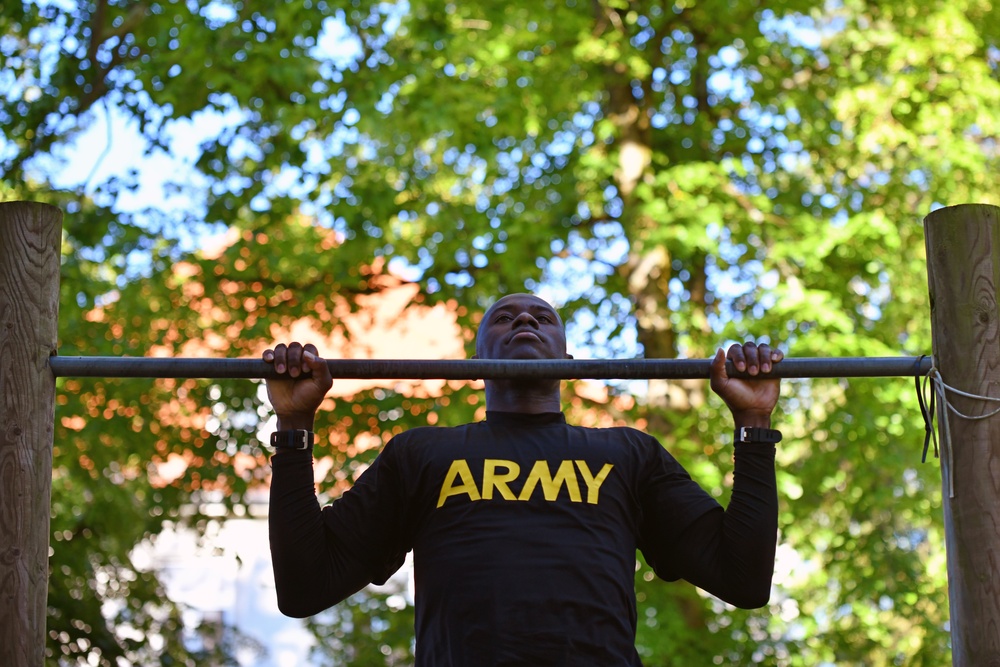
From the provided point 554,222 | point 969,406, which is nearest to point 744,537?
point 969,406

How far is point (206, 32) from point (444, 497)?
4.60 metres

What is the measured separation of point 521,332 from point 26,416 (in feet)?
3.89

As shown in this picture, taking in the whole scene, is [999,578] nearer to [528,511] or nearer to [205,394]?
[528,511]

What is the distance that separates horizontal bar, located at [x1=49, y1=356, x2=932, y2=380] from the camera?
276 cm

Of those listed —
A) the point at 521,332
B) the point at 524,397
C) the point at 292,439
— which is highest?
the point at 521,332

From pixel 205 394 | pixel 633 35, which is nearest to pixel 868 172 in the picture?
Answer: pixel 633 35

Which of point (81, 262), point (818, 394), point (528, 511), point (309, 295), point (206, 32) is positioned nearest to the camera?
point (528, 511)

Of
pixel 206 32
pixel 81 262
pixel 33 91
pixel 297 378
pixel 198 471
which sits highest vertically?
pixel 33 91

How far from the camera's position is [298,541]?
8.67 feet

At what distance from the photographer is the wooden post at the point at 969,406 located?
8.89 feet

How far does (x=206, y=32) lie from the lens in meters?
6.54

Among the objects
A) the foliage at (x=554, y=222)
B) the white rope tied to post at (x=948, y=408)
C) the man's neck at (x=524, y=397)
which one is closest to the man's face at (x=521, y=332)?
the man's neck at (x=524, y=397)

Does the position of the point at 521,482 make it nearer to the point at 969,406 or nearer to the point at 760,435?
the point at 760,435

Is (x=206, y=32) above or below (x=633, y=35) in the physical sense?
below
